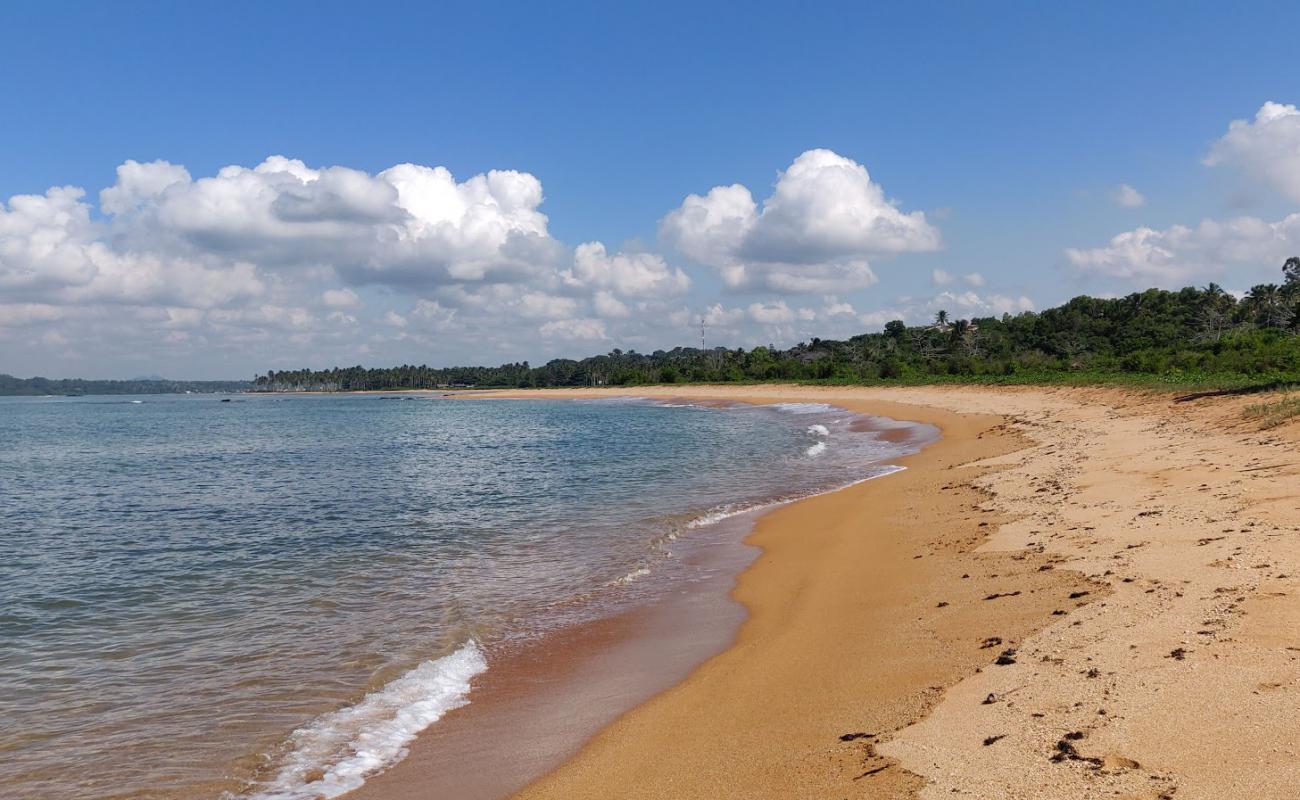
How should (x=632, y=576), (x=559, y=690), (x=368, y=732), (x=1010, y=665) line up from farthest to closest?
(x=632, y=576)
(x=559, y=690)
(x=368, y=732)
(x=1010, y=665)

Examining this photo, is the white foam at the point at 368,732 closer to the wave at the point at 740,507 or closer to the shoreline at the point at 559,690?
the shoreline at the point at 559,690

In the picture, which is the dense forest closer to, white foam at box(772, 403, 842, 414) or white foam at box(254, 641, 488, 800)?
white foam at box(772, 403, 842, 414)

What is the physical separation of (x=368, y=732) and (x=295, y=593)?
5765mm

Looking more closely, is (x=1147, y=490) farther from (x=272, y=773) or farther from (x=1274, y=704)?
(x=272, y=773)

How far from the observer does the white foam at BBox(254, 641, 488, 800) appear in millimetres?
5801

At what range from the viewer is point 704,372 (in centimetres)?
13425

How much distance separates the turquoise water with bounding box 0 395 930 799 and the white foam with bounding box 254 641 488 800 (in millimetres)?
24

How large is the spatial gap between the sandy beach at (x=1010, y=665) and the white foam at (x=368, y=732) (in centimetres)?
27

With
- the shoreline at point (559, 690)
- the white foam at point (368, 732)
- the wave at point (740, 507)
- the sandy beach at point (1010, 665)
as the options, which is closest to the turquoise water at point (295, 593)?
the white foam at point (368, 732)

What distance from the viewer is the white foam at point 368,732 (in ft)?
19.0

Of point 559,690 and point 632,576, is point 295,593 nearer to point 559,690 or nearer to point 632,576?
point 632,576

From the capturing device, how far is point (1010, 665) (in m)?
6.12

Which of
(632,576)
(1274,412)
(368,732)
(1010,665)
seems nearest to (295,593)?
(632,576)

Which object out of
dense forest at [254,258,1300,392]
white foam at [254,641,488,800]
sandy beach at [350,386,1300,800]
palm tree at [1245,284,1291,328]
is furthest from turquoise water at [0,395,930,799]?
palm tree at [1245,284,1291,328]
